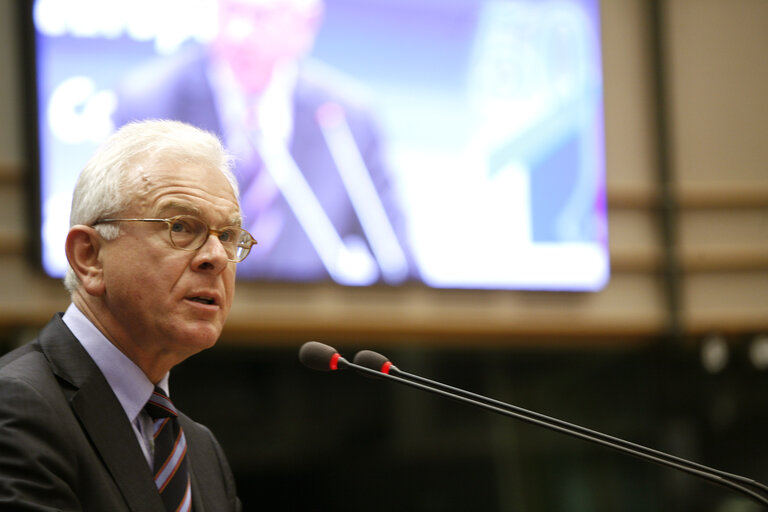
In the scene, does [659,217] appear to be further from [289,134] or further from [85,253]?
[85,253]

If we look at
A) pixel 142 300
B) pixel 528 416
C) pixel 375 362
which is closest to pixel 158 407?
pixel 142 300

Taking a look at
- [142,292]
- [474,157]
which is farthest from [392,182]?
[142,292]

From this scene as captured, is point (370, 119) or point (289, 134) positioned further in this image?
point (370, 119)

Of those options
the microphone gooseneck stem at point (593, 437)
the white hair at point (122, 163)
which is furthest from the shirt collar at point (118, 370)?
the microphone gooseneck stem at point (593, 437)

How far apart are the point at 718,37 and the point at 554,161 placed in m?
1.77

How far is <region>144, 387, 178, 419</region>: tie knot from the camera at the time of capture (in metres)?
1.80

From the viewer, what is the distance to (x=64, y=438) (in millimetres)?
1521

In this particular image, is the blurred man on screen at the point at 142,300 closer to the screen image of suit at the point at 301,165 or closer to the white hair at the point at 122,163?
the white hair at the point at 122,163

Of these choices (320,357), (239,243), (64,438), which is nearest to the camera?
(64,438)

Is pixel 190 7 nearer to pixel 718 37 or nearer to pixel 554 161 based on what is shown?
pixel 554 161

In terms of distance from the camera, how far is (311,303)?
18.8ft

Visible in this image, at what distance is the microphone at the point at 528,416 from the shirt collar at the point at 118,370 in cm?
33

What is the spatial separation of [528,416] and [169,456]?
71 cm

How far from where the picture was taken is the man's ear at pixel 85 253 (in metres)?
1.83
